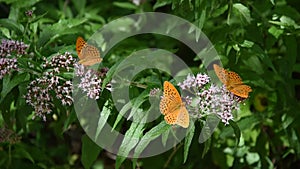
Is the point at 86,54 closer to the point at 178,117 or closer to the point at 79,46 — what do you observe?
the point at 79,46

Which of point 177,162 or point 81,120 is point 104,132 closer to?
point 81,120

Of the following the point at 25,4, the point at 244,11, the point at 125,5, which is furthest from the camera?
the point at 125,5

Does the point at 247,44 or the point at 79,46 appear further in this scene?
the point at 247,44

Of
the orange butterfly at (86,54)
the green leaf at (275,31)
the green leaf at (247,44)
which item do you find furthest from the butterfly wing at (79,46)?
the green leaf at (275,31)

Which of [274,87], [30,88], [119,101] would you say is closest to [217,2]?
[274,87]

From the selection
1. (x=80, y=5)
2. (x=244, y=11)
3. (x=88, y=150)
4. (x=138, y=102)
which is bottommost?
(x=88, y=150)

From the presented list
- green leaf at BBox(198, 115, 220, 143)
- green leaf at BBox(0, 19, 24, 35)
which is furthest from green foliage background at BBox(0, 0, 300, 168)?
green leaf at BBox(198, 115, 220, 143)

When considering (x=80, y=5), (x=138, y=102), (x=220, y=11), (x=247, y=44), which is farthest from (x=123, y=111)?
(x=80, y=5)
